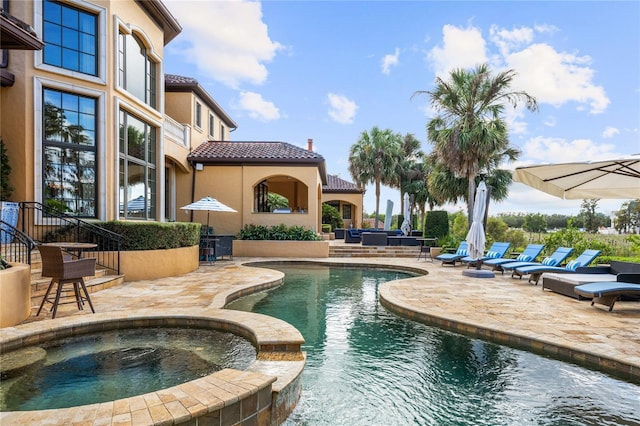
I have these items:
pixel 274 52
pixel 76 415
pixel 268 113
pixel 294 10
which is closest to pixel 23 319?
pixel 76 415

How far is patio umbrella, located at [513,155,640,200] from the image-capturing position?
7.12 meters

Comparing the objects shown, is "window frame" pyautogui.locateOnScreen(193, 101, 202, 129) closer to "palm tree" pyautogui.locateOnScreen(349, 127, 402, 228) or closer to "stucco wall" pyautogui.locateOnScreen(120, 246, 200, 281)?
"stucco wall" pyautogui.locateOnScreen(120, 246, 200, 281)

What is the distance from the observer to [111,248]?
395 inches

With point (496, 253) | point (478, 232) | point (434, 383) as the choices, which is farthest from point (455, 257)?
point (434, 383)

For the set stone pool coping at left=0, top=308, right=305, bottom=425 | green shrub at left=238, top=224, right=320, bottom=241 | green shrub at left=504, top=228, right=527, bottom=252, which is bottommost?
stone pool coping at left=0, top=308, right=305, bottom=425

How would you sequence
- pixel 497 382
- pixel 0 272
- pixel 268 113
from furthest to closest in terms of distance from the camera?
pixel 268 113, pixel 0 272, pixel 497 382

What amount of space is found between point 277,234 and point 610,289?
1248cm

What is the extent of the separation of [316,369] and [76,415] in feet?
8.92

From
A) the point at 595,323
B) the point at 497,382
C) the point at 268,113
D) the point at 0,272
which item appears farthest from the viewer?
the point at 268,113

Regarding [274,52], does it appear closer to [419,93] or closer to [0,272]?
[419,93]

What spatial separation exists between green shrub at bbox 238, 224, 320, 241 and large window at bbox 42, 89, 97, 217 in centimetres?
726

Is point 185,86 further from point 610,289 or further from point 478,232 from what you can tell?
point 610,289

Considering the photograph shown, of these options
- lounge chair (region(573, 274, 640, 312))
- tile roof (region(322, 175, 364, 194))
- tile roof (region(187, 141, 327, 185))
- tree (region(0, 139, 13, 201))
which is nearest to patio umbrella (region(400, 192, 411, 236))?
tile roof (region(187, 141, 327, 185))

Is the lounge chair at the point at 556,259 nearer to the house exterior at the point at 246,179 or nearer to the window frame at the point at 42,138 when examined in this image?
the house exterior at the point at 246,179
